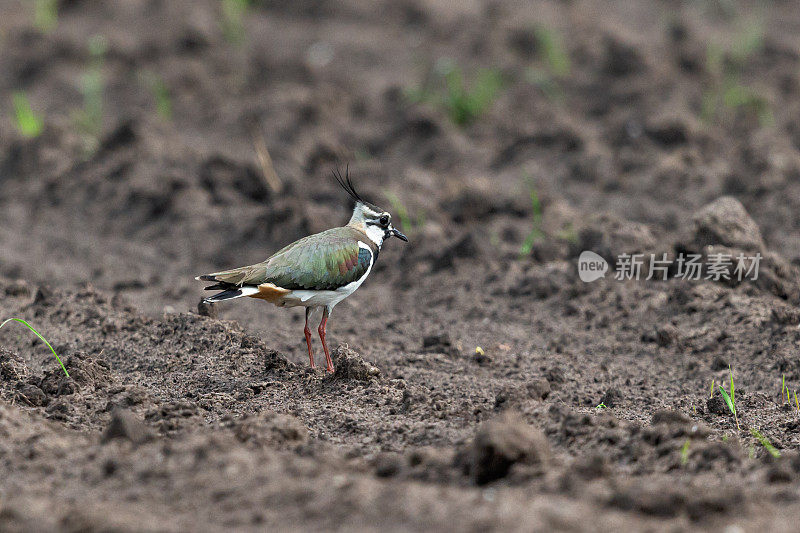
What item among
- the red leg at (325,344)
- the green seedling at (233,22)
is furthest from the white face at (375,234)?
the green seedling at (233,22)

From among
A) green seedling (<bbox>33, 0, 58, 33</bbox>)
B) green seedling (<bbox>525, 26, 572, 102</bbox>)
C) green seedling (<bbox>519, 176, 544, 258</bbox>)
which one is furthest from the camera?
green seedling (<bbox>33, 0, 58, 33</bbox>)

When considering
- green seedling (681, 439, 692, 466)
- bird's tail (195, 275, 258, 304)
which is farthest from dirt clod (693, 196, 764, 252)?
bird's tail (195, 275, 258, 304)

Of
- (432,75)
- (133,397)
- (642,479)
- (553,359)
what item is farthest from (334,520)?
(432,75)

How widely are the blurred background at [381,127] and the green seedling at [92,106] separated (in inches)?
1.3

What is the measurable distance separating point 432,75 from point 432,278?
11.9ft

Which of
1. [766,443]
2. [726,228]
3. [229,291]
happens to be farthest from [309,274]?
[726,228]

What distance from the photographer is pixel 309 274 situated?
5.16 meters

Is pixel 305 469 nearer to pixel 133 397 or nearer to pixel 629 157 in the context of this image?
pixel 133 397

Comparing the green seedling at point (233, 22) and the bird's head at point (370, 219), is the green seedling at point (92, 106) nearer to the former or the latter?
the green seedling at point (233, 22)

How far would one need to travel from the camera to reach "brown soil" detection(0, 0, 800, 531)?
11.9 ft

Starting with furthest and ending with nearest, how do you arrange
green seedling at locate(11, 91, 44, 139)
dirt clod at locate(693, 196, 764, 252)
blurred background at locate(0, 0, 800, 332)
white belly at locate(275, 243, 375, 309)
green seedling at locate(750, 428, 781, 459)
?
green seedling at locate(11, 91, 44, 139) → blurred background at locate(0, 0, 800, 332) → dirt clod at locate(693, 196, 764, 252) → white belly at locate(275, 243, 375, 309) → green seedling at locate(750, 428, 781, 459)

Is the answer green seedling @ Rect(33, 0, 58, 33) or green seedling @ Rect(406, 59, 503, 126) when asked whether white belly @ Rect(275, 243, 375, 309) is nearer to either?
green seedling @ Rect(406, 59, 503, 126)

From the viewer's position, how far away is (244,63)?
11.0 meters

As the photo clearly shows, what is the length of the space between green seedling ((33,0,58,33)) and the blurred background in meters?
0.03
